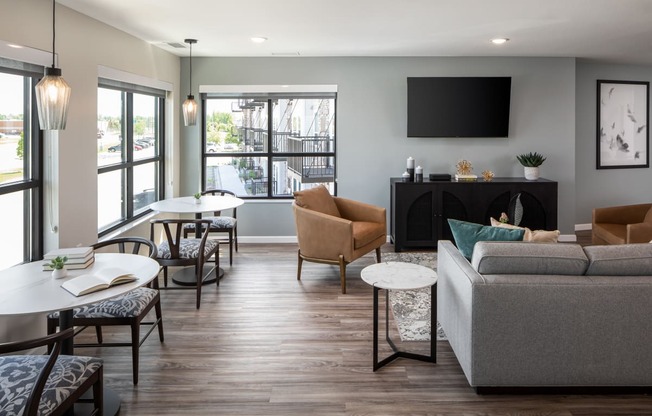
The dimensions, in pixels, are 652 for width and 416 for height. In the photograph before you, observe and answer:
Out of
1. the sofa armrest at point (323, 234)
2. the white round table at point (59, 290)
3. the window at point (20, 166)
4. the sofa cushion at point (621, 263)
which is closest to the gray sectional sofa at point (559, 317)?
the sofa cushion at point (621, 263)

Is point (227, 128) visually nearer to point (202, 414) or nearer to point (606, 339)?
point (202, 414)

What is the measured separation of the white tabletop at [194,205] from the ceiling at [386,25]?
1638mm

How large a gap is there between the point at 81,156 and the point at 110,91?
98cm

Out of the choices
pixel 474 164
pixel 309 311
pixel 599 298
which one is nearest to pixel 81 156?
pixel 309 311

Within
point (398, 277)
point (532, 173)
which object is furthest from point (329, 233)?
point (532, 173)

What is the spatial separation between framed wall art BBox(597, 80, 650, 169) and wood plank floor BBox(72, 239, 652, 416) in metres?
4.84

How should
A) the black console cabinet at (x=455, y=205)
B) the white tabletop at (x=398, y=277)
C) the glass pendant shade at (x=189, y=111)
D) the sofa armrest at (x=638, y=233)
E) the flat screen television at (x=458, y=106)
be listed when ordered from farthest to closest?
the flat screen television at (x=458, y=106) < the black console cabinet at (x=455, y=205) < the glass pendant shade at (x=189, y=111) < the sofa armrest at (x=638, y=233) < the white tabletop at (x=398, y=277)

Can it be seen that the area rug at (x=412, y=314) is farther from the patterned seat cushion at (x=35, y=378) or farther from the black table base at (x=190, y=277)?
the patterned seat cushion at (x=35, y=378)

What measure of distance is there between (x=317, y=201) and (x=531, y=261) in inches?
110

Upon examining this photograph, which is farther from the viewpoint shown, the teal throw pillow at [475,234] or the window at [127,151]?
the window at [127,151]

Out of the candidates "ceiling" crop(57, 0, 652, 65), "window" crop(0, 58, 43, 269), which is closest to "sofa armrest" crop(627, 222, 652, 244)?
"ceiling" crop(57, 0, 652, 65)

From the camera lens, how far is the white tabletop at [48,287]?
227 centimetres

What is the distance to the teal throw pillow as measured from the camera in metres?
3.08

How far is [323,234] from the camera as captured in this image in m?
4.81
